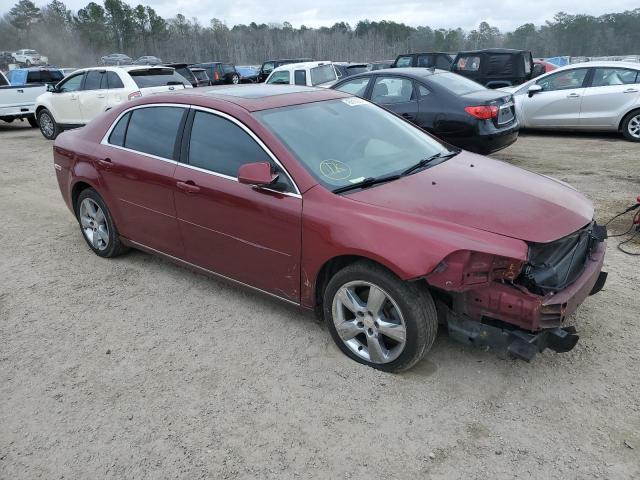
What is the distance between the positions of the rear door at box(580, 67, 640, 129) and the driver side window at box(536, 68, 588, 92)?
0.72 feet

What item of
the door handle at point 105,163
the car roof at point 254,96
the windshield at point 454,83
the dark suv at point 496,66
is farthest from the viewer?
the dark suv at point 496,66

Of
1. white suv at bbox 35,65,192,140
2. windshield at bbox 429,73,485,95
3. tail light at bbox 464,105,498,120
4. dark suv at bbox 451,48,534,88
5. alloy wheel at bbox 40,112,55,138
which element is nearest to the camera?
tail light at bbox 464,105,498,120

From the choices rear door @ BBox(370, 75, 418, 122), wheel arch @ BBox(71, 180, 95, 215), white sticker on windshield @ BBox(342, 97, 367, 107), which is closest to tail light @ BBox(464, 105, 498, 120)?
rear door @ BBox(370, 75, 418, 122)

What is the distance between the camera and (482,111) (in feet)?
24.5

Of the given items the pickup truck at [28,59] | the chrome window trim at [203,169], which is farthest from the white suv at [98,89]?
the pickup truck at [28,59]

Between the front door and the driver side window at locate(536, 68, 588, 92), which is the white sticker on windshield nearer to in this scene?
the front door

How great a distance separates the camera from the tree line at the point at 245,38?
67.4m

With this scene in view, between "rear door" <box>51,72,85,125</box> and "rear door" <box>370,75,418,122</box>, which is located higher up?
"rear door" <box>370,75,418,122</box>

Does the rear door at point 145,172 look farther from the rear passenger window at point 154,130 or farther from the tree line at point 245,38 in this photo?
the tree line at point 245,38

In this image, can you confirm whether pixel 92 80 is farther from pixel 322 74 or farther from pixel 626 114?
pixel 626 114

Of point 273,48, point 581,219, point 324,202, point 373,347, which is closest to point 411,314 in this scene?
point 373,347

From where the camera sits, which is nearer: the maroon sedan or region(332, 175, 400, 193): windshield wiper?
the maroon sedan

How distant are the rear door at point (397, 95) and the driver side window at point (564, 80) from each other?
4264mm

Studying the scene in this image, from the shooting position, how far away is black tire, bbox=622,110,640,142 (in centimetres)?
977
